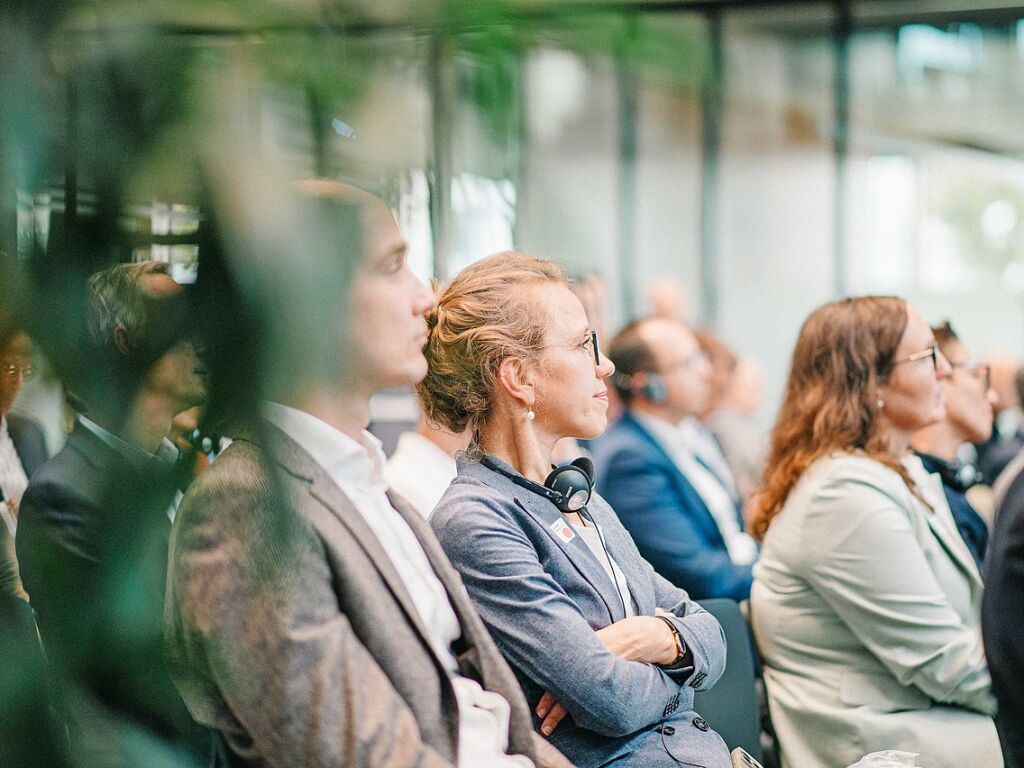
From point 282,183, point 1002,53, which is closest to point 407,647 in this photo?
point 282,183

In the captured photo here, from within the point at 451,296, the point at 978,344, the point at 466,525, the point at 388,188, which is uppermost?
the point at 388,188

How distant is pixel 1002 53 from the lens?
7.53 metres

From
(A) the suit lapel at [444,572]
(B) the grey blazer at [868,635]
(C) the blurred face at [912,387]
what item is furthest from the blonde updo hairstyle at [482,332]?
(C) the blurred face at [912,387]

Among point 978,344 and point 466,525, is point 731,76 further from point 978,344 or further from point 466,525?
point 466,525

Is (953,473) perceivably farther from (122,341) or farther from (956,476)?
(122,341)

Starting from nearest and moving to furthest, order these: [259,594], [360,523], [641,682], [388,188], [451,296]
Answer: [388,188] < [259,594] < [360,523] < [641,682] < [451,296]

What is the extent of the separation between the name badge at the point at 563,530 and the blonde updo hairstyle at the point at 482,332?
0.59 ft

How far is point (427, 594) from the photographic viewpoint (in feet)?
4.20

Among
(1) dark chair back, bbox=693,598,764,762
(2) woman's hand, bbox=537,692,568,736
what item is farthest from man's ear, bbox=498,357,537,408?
(1) dark chair back, bbox=693,598,764,762

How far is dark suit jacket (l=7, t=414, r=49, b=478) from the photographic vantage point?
51 cm

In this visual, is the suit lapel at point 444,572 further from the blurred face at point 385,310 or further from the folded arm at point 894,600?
the folded arm at point 894,600

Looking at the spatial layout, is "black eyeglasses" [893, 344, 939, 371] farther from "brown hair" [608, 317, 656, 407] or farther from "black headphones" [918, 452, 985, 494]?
"brown hair" [608, 317, 656, 407]

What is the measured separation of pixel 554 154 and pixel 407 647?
7.43m

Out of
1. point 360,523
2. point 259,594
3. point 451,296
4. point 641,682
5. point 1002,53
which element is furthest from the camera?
point 1002,53
